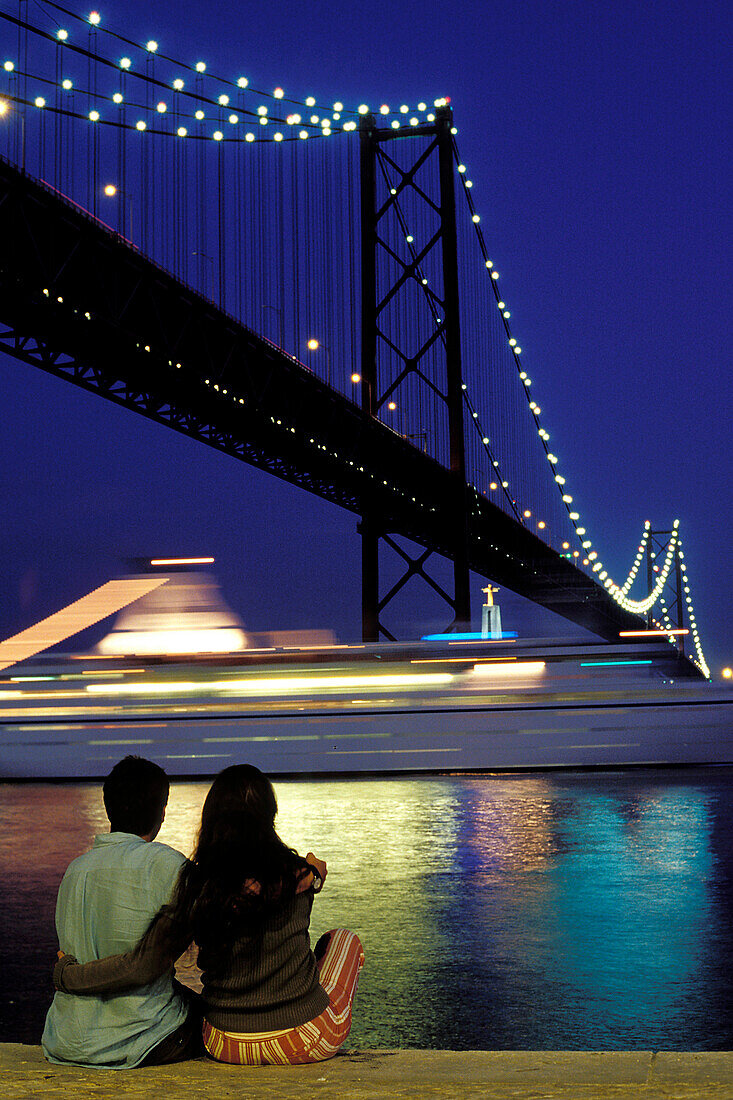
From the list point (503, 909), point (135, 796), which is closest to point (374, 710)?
point (503, 909)

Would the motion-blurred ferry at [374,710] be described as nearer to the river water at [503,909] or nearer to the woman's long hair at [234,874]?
the river water at [503,909]

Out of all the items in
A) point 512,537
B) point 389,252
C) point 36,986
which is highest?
point 389,252

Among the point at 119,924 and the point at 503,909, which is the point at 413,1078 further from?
the point at 503,909

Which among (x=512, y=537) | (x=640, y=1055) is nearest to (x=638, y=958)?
(x=640, y=1055)

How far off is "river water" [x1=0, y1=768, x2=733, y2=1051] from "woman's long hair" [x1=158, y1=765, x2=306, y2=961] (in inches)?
45.6

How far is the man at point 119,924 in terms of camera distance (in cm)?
272

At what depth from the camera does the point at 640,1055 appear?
108 inches

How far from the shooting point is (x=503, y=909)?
18.6 ft

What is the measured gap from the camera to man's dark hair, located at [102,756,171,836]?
278 centimetres

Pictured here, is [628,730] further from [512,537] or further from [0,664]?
[512,537]

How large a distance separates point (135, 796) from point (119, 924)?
10.7 inches

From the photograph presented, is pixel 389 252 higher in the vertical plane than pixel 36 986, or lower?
higher

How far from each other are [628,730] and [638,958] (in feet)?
27.2

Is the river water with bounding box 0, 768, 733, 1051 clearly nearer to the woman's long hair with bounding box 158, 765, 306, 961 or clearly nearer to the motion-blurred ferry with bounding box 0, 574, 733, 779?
the woman's long hair with bounding box 158, 765, 306, 961
